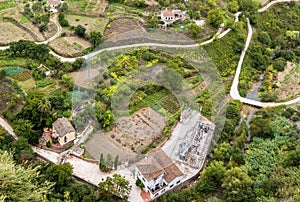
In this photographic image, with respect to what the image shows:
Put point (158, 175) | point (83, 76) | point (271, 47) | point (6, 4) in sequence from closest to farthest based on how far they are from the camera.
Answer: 1. point (158, 175)
2. point (83, 76)
3. point (271, 47)
4. point (6, 4)

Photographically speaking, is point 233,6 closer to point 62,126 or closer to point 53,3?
point 53,3

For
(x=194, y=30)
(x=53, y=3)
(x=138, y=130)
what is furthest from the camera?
(x=53, y=3)

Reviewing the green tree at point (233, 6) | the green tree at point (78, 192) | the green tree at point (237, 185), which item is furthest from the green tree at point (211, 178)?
the green tree at point (233, 6)

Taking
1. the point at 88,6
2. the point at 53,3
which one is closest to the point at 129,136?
the point at 88,6

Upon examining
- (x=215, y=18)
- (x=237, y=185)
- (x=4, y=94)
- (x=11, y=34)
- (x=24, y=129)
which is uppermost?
(x=215, y=18)

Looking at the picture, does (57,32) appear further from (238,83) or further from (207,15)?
(238,83)

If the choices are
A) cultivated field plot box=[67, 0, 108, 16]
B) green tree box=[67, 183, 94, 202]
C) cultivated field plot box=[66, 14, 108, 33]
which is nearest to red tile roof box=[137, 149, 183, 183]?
green tree box=[67, 183, 94, 202]
